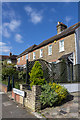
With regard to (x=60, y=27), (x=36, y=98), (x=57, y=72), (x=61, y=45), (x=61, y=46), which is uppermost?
(x=60, y=27)

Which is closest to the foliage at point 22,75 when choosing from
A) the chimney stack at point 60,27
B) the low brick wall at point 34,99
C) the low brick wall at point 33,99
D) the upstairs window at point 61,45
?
the low brick wall at point 33,99

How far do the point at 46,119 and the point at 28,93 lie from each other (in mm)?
1759

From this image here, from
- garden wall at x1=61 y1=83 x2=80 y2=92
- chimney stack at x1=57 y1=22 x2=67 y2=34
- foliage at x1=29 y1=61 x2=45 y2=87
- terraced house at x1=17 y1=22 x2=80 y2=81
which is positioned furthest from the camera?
chimney stack at x1=57 y1=22 x2=67 y2=34

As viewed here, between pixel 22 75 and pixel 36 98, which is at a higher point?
pixel 22 75

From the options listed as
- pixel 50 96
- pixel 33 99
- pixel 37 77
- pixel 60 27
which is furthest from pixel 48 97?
pixel 60 27

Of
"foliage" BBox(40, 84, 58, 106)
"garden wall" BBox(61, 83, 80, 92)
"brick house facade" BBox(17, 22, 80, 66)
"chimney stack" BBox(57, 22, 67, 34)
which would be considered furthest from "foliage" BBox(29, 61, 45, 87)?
"chimney stack" BBox(57, 22, 67, 34)

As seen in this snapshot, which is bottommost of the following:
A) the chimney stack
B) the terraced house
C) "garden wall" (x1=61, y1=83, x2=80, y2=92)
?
"garden wall" (x1=61, y1=83, x2=80, y2=92)

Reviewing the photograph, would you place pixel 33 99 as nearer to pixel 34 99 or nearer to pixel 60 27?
pixel 34 99

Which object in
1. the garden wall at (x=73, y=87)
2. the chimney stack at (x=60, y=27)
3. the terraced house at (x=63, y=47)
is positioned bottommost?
the garden wall at (x=73, y=87)

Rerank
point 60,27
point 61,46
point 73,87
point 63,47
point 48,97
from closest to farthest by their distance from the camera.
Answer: point 48,97 < point 73,87 < point 63,47 < point 61,46 < point 60,27

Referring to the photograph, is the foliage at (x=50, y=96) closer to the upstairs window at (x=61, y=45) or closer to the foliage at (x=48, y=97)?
the foliage at (x=48, y=97)

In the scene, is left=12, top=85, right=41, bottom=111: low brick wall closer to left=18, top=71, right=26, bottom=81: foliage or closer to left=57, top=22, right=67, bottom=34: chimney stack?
left=18, top=71, right=26, bottom=81: foliage

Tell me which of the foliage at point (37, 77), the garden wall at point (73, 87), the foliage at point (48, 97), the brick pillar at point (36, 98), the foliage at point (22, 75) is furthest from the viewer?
the foliage at point (22, 75)

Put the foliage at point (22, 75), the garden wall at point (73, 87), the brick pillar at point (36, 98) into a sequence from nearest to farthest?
the brick pillar at point (36, 98) → the garden wall at point (73, 87) → the foliage at point (22, 75)
